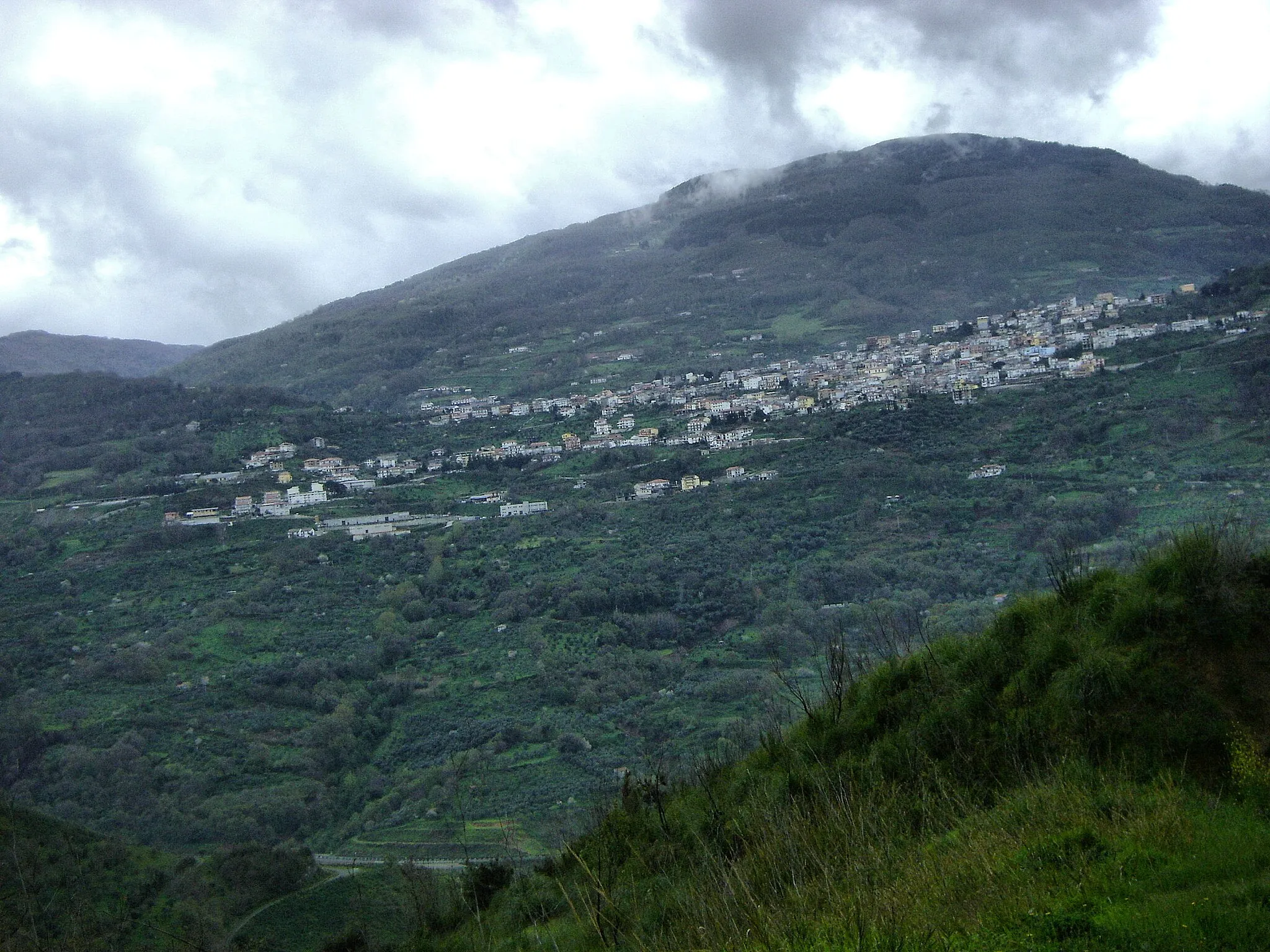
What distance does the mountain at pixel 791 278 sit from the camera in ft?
159

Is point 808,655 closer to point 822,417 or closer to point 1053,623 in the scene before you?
point 1053,623

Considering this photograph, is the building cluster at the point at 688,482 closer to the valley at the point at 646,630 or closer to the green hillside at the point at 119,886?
the valley at the point at 646,630

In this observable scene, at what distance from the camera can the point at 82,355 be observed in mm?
74438

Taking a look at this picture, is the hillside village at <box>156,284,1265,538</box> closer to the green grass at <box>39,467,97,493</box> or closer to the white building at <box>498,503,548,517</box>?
the white building at <box>498,503,548,517</box>

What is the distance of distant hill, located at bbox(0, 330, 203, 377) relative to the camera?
215ft

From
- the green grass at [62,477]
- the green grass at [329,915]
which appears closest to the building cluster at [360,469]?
the green grass at [62,477]

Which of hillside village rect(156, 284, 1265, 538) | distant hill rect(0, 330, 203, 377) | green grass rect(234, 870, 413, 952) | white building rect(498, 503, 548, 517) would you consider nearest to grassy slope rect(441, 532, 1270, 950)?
green grass rect(234, 870, 413, 952)

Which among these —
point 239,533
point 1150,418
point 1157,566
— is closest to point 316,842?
point 1157,566

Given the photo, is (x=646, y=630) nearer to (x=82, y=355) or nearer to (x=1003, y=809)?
(x=1003, y=809)

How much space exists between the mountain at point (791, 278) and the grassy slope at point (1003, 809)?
118 ft

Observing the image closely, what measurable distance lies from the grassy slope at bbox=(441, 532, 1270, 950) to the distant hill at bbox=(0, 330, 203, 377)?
66.3 m

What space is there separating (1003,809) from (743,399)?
28.3 m

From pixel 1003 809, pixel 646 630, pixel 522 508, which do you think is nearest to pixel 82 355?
pixel 522 508

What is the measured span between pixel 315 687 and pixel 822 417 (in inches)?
636
